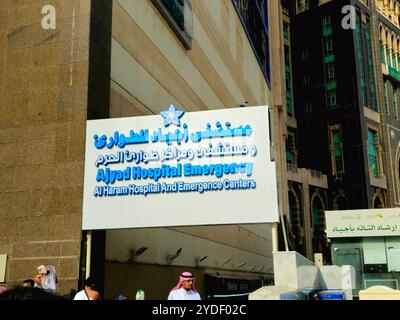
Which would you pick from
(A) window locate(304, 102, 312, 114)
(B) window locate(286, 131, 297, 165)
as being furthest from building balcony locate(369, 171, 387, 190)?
(A) window locate(304, 102, 312, 114)

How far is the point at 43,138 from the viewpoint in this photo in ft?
37.9

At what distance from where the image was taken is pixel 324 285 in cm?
1556

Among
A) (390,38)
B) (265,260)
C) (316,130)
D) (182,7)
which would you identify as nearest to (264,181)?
(182,7)

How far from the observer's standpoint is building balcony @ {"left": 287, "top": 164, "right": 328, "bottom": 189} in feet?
180

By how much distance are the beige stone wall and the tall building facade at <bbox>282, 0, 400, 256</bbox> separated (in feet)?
150

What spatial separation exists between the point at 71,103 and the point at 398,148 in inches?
2233

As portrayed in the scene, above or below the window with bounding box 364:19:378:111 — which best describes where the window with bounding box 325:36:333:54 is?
above

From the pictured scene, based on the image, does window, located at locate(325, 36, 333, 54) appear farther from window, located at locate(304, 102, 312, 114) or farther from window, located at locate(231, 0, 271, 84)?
window, located at locate(231, 0, 271, 84)

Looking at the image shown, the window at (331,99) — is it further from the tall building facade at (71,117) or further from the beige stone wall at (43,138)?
the beige stone wall at (43,138)

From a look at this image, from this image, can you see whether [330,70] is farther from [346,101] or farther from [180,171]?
[180,171]

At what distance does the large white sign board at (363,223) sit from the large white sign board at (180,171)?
1590cm

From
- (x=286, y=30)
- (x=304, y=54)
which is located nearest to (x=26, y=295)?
(x=304, y=54)

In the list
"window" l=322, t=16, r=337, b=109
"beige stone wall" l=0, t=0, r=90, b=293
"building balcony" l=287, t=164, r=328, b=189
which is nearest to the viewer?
"beige stone wall" l=0, t=0, r=90, b=293

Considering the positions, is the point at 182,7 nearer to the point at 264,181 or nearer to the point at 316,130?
the point at 264,181
